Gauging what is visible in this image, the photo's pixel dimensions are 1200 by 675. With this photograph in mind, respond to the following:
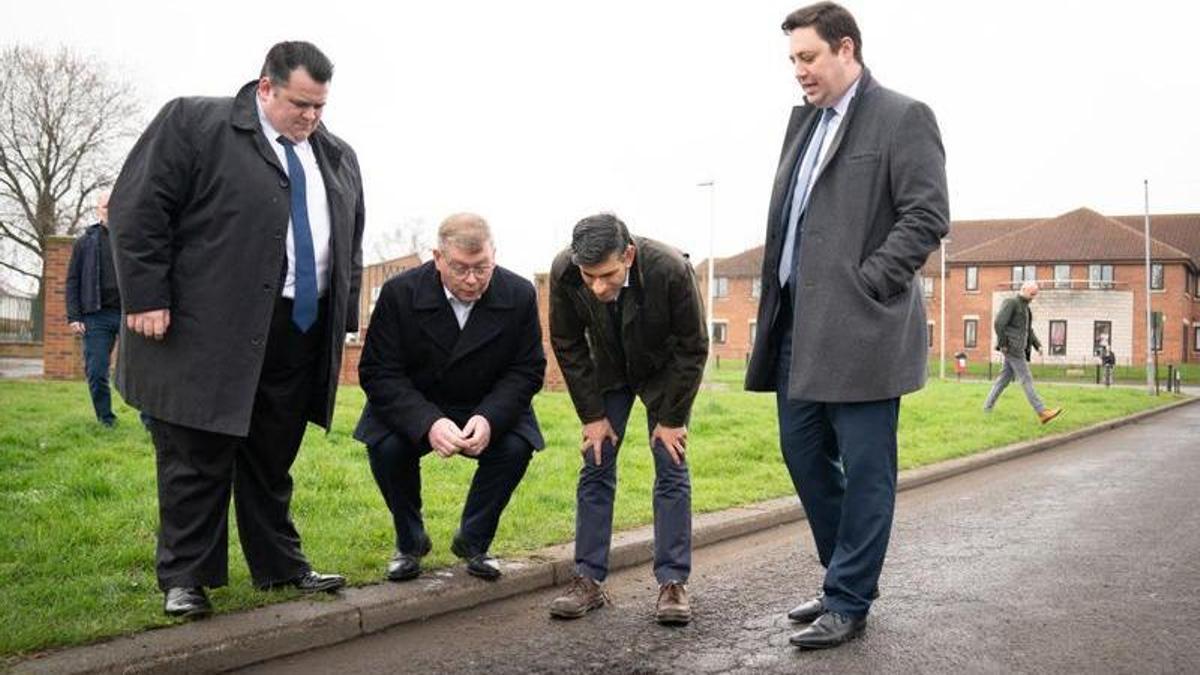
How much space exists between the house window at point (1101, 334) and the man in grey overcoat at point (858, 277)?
66.0m

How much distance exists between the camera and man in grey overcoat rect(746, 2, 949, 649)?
425cm

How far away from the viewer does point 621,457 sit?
30.9 feet

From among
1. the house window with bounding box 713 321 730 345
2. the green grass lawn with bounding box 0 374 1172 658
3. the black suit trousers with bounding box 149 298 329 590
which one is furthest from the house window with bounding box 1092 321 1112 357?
the black suit trousers with bounding box 149 298 329 590

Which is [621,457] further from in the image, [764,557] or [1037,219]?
[1037,219]

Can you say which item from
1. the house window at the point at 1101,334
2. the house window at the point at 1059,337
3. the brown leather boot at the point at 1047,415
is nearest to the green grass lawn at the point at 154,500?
the brown leather boot at the point at 1047,415

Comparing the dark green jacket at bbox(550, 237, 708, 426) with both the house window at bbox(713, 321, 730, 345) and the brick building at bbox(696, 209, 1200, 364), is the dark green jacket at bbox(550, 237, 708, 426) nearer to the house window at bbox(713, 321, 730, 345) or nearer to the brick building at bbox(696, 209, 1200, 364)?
the brick building at bbox(696, 209, 1200, 364)

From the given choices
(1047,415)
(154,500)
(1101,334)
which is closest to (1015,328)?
(1047,415)

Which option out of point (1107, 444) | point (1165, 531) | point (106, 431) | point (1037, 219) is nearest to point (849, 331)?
point (1165, 531)

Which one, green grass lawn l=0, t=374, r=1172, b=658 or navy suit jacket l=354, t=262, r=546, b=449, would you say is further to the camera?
navy suit jacket l=354, t=262, r=546, b=449

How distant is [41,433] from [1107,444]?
12822mm

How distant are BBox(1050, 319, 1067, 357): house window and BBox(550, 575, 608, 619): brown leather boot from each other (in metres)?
66.4

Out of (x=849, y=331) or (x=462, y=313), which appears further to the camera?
(x=462, y=313)

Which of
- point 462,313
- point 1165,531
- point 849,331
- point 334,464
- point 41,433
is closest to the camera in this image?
point 849,331

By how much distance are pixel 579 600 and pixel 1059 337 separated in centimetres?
6720
